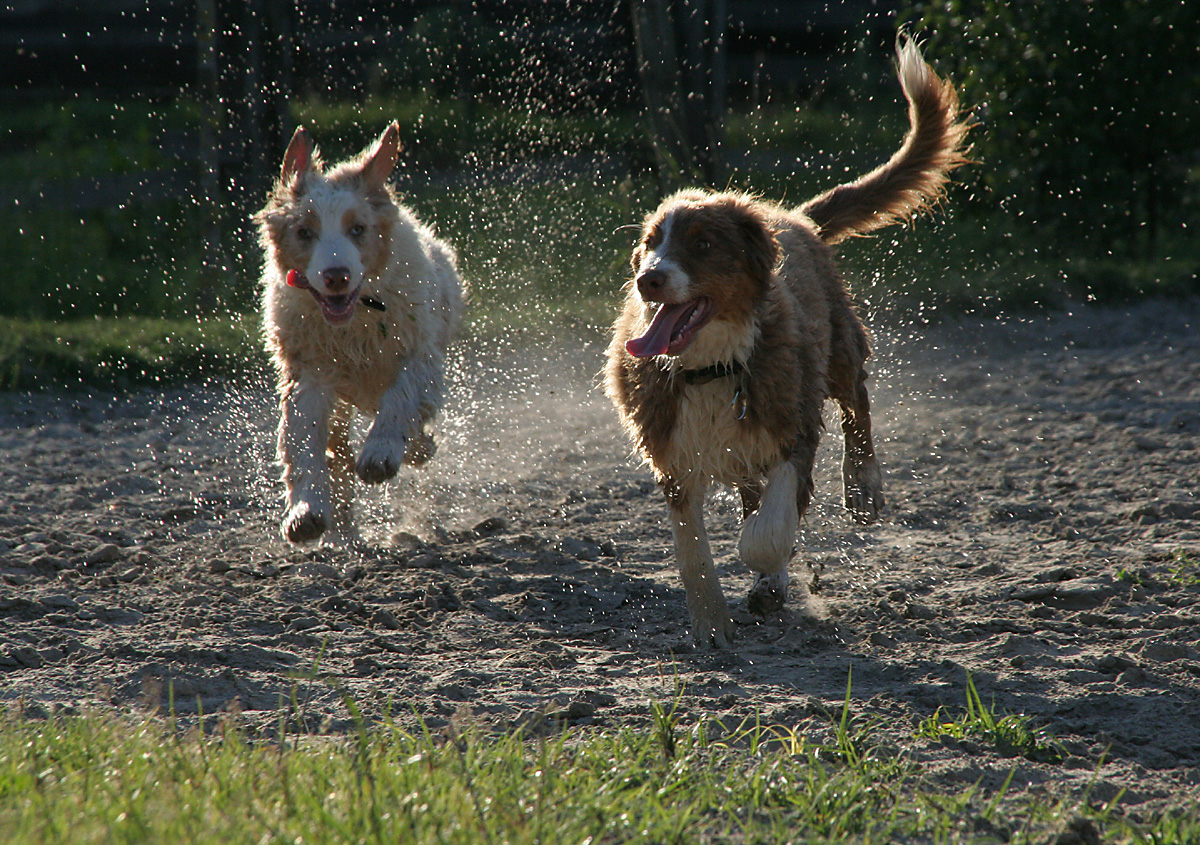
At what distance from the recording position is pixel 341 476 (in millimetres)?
5293

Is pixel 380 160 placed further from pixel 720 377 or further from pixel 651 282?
pixel 720 377

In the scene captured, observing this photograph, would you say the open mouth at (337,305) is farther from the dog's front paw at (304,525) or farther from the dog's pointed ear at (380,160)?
the dog's front paw at (304,525)

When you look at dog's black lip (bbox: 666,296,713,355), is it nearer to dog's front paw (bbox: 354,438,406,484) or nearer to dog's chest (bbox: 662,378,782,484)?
dog's chest (bbox: 662,378,782,484)

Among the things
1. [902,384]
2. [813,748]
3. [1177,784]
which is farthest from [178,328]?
[1177,784]

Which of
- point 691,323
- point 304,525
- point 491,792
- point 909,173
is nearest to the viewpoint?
point 491,792

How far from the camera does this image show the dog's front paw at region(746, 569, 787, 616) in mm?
3973

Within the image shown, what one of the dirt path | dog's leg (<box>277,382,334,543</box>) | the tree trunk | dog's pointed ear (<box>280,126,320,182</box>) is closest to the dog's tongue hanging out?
the dirt path

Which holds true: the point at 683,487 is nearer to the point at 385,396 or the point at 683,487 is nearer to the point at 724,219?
the point at 724,219

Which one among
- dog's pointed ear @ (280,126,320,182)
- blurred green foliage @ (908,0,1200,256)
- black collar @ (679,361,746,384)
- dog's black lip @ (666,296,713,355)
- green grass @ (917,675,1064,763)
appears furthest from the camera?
blurred green foliage @ (908,0,1200,256)

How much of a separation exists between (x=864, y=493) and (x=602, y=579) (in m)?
1.15

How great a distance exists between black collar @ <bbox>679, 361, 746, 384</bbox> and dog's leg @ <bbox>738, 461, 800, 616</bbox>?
343 millimetres

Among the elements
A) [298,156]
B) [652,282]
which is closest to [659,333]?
[652,282]

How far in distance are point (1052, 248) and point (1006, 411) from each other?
442cm

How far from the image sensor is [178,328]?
827 cm
